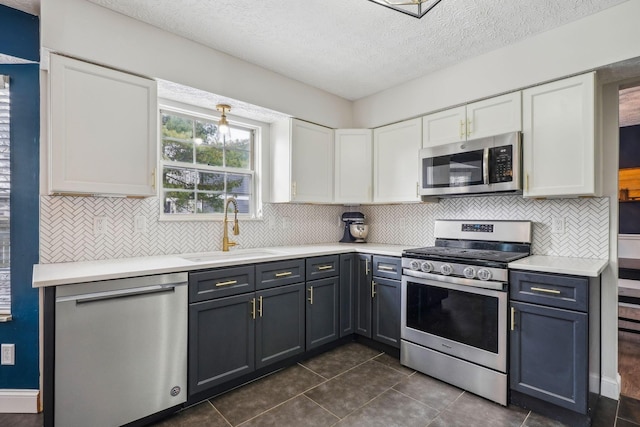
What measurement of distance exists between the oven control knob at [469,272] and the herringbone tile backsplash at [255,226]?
28.6 inches

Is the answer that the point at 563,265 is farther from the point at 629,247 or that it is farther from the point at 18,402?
Answer: the point at 629,247

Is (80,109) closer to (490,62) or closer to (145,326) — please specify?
(145,326)

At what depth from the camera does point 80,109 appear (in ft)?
6.33

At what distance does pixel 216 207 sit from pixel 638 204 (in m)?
6.10

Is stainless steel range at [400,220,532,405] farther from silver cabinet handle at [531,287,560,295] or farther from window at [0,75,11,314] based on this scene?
window at [0,75,11,314]

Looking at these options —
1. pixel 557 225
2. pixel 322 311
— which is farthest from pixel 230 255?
pixel 557 225

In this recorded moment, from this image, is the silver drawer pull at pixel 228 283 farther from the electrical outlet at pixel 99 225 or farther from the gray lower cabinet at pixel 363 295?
the gray lower cabinet at pixel 363 295

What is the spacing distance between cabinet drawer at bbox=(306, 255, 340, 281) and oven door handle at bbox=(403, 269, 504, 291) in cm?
62

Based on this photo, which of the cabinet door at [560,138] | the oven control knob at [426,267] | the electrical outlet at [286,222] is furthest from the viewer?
the electrical outlet at [286,222]

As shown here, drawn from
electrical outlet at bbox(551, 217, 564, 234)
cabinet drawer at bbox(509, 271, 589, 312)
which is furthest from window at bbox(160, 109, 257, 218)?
electrical outlet at bbox(551, 217, 564, 234)

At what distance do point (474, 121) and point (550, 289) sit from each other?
140cm

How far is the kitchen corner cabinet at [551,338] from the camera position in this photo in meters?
1.87

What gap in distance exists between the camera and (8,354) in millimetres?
2047

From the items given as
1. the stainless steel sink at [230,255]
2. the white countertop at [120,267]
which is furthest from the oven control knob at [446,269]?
the stainless steel sink at [230,255]
